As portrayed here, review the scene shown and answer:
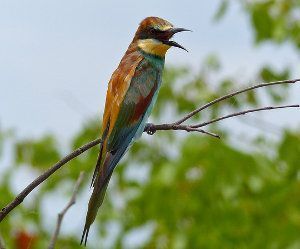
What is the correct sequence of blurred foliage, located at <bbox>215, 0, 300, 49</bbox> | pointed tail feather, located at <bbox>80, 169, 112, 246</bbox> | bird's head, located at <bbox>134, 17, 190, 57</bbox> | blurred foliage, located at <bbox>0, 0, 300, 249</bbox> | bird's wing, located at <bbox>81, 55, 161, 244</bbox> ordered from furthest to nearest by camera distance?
blurred foliage, located at <bbox>215, 0, 300, 49</bbox> < blurred foliage, located at <bbox>0, 0, 300, 249</bbox> < bird's head, located at <bbox>134, 17, 190, 57</bbox> < bird's wing, located at <bbox>81, 55, 161, 244</bbox> < pointed tail feather, located at <bbox>80, 169, 112, 246</bbox>

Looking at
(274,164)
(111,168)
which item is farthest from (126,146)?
(274,164)

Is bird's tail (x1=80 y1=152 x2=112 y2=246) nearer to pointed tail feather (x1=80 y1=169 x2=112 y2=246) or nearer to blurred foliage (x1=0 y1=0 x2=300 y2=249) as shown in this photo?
pointed tail feather (x1=80 y1=169 x2=112 y2=246)

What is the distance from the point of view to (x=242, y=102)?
834 cm

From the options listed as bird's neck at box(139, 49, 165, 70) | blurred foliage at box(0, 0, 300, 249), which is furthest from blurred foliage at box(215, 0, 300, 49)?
bird's neck at box(139, 49, 165, 70)

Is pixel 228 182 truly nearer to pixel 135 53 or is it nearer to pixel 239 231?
pixel 239 231

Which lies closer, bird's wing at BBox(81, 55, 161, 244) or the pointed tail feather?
the pointed tail feather

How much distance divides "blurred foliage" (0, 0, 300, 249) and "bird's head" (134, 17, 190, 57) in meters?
3.37

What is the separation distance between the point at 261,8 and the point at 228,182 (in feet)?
9.07

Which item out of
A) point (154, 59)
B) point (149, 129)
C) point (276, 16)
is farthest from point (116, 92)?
point (276, 16)

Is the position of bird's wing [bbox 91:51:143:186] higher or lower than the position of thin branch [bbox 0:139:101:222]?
higher

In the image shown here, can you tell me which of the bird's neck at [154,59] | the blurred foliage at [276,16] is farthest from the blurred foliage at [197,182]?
the bird's neck at [154,59]

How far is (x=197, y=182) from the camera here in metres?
7.47

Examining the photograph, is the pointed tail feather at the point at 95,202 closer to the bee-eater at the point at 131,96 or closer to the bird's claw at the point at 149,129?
the bee-eater at the point at 131,96

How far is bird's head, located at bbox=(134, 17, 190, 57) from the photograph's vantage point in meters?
3.23
